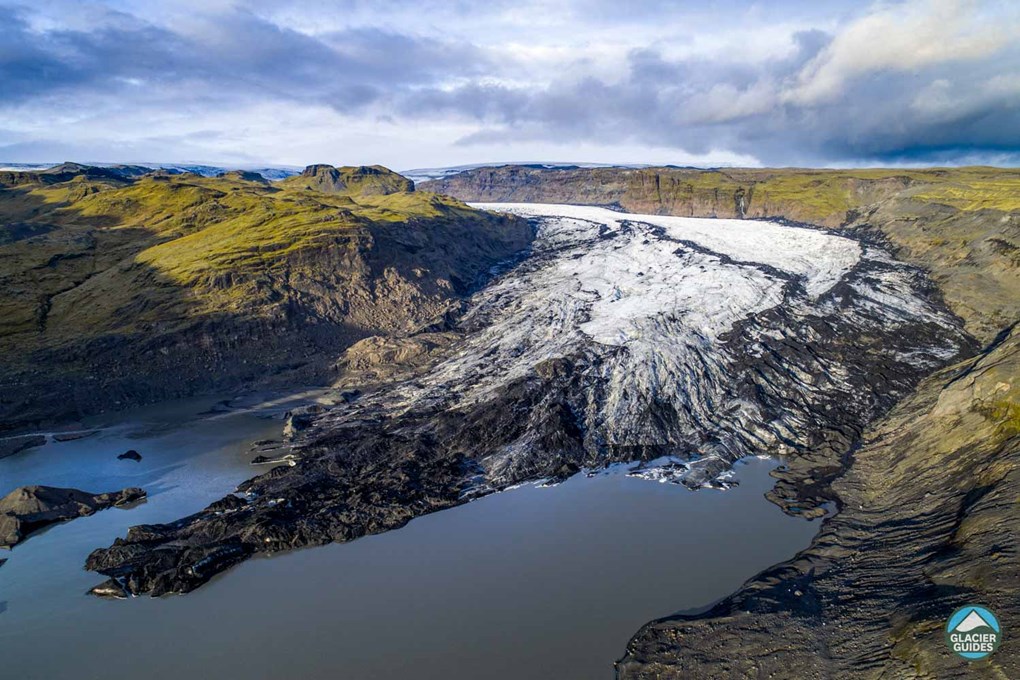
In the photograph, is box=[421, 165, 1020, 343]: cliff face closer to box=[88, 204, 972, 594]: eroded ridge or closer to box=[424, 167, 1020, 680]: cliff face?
box=[424, 167, 1020, 680]: cliff face

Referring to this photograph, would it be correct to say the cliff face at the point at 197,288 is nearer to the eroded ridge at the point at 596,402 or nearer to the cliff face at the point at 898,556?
the eroded ridge at the point at 596,402

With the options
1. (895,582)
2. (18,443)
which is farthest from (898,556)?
(18,443)

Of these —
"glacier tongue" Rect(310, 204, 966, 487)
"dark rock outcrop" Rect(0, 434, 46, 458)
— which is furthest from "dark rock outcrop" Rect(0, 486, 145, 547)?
"glacier tongue" Rect(310, 204, 966, 487)

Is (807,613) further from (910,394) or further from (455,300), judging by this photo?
(455,300)

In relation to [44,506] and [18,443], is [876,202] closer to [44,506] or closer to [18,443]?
[44,506]

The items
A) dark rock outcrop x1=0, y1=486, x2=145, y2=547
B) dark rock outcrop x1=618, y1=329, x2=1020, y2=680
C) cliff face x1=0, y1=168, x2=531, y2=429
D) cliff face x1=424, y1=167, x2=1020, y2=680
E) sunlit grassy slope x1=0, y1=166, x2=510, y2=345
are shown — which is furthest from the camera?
sunlit grassy slope x1=0, y1=166, x2=510, y2=345

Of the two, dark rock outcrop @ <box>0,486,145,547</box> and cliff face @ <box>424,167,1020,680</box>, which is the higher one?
cliff face @ <box>424,167,1020,680</box>

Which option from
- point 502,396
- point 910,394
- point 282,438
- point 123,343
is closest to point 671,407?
point 502,396
